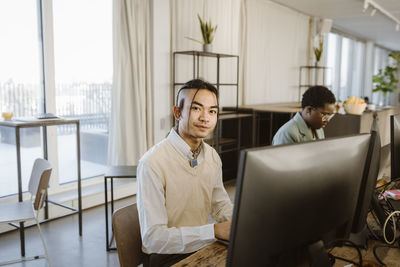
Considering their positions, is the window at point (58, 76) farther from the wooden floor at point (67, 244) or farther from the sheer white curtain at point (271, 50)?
the sheer white curtain at point (271, 50)

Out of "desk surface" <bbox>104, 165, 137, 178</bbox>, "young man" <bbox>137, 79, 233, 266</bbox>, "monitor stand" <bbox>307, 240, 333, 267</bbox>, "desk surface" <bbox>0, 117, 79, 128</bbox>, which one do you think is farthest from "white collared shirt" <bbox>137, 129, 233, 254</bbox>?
"desk surface" <bbox>0, 117, 79, 128</bbox>

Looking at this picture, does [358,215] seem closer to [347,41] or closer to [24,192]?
[24,192]

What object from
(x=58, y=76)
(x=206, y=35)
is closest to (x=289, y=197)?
(x=58, y=76)

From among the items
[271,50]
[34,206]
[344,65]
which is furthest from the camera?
[344,65]

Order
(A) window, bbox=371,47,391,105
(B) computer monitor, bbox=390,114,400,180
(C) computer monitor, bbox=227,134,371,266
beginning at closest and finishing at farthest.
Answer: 1. (C) computer monitor, bbox=227,134,371,266
2. (B) computer monitor, bbox=390,114,400,180
3. (A) window, bbox=371,47,391,105

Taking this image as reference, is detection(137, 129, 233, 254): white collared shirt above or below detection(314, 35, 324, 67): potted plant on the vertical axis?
below

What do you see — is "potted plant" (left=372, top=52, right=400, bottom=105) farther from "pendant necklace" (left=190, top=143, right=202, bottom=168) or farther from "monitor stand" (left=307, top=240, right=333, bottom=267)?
"monitor stand" (left=307, top=240, right=333, bottom=267)

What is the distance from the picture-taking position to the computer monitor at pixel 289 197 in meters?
0.72

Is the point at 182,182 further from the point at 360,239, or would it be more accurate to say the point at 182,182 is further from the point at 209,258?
the point at 360,239

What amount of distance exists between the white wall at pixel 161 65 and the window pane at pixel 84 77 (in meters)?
0.50

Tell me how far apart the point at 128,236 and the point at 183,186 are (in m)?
0.27

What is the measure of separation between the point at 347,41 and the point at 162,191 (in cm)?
1006

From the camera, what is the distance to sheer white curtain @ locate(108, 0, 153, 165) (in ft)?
12.5

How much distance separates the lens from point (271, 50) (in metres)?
6.26
